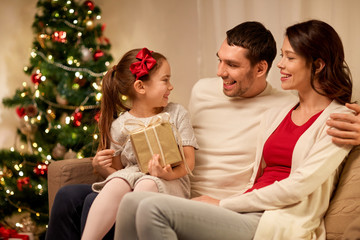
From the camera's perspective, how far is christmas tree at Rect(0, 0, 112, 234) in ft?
11.6

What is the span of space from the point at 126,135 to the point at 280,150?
0.81 metres

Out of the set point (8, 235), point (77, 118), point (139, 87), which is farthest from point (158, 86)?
point (77, 118)

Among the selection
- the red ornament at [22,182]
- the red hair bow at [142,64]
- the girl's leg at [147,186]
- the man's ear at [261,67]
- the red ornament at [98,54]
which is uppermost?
the red hair bow at [142,64]

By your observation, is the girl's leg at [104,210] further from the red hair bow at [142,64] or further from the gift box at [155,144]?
the red hair bow at [142,64]

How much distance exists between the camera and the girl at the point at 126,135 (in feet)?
7.17

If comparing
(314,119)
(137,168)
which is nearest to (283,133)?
(314,119)

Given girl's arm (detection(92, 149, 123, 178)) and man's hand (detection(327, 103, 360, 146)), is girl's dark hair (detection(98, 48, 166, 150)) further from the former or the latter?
man's hand (detection(327, 103, 360, 146))

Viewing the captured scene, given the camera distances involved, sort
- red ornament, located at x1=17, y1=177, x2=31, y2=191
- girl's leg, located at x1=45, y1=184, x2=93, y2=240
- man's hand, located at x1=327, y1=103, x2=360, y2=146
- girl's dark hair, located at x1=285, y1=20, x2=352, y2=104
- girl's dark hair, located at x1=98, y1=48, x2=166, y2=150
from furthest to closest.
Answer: red ornament, located at x1=17, y1=177, x2=31, y2=191
girl's dark hair, located at x1=98, y1=48, x2=166, y2=150
girl's leg, located at x1=45, y1=184, x2=93, y2=240
girl's dark hair, located at x1=285, y1=20, x2=352, y2=104
man's hand, located at x1=327, y1=103, x2=360, y2=146

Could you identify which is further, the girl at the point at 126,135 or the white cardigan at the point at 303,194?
the girl at the point at 126,135

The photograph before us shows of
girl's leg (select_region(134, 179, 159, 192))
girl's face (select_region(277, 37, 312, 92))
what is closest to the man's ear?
girl's face (select_region(277, 37, 312, 92))

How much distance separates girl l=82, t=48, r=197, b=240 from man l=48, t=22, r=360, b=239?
138 millimetres

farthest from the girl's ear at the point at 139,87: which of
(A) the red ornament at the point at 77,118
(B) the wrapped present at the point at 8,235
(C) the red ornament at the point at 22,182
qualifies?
(C) the red ornament at the point at 22,182

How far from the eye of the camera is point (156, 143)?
7.34ft

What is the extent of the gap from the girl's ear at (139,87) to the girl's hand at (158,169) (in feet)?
1.26
